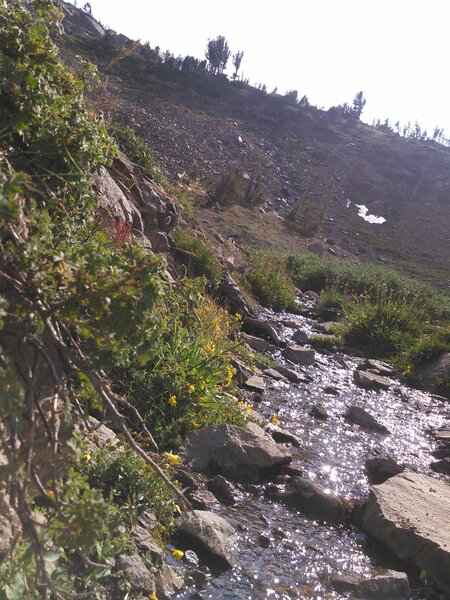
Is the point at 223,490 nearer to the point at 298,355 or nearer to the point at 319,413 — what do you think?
the point at 319,413

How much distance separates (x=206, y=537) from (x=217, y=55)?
85.7 meters

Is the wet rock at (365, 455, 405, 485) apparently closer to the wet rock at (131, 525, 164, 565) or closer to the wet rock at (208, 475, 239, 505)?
the wet rock at (208, 475, 239, 505)

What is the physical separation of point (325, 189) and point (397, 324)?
4153 cm

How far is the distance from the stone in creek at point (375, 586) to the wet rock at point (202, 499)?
2.94 feet

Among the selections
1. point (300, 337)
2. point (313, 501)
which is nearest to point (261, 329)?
point (300, 337)

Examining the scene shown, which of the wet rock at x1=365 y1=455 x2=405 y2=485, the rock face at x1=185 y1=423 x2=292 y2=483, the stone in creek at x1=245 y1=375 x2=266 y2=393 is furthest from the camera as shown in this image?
the stone in creek at x1=245 y1=375 x2=266 y2=393

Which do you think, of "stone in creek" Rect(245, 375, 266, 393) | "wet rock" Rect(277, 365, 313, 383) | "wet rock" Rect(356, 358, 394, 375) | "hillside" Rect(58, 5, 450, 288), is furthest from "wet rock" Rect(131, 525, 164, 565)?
"hillside" Rect(58, 5, 450, 288)

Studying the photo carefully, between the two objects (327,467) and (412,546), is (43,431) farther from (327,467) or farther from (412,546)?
(327,467)

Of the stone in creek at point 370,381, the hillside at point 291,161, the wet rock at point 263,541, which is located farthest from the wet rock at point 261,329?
the hillside at point 291,161

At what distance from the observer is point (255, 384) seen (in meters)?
6.70

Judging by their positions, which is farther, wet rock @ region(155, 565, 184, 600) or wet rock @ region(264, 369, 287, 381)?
wet rock @ region(264, 369, 287, 381)

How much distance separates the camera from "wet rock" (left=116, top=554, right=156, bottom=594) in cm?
252

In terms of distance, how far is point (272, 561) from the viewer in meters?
3.45

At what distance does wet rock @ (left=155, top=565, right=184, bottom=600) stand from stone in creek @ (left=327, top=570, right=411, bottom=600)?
1004 millimetres
